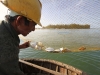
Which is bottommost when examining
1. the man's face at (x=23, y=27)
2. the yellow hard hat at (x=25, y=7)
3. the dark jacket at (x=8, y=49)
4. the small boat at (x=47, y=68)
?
the small boat at (x=47, y=68)

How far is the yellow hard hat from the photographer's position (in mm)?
1604

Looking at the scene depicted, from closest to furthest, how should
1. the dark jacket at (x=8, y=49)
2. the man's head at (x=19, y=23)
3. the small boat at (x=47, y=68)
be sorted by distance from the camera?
the dark jacket at (x=8, y=49), the man's head at (x=19, y=23), the small boat at (x=47, y=68)

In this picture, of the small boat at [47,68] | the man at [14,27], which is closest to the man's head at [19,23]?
the man at [14,27]

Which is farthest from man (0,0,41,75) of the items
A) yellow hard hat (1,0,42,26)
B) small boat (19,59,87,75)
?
small boat (19,59,87,75)

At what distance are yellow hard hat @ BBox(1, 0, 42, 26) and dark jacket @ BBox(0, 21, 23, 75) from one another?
7.1 inches

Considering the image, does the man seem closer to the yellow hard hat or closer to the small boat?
the yellow hard hat

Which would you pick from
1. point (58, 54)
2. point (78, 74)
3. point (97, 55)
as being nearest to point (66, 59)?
point (58, 54)

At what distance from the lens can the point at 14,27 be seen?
158 cm

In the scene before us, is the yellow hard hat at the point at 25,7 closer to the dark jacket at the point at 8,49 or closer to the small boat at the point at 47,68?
the dark jacket at the point at 8,49

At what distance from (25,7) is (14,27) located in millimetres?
246

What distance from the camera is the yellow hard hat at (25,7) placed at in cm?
160

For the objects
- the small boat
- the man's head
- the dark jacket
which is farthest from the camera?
the small boat

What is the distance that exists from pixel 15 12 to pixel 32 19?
20 centimetres

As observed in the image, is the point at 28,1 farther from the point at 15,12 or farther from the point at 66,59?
the point at 66,59
